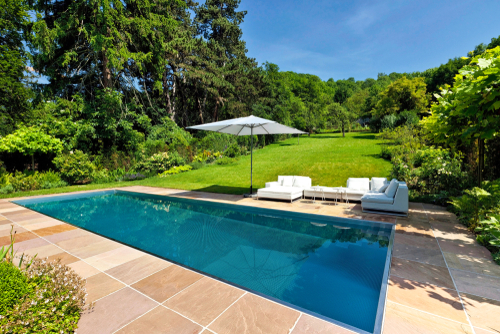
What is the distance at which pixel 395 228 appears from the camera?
16.6ft

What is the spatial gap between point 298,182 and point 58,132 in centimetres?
1264

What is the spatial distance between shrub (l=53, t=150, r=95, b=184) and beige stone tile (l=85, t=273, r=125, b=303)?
11189 millimetres

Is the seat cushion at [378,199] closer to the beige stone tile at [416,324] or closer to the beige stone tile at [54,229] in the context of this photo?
the beige stone tile at [416,324]

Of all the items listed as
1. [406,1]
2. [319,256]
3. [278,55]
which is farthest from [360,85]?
[319,256]

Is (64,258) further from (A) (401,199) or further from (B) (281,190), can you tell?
(A) (401,199)

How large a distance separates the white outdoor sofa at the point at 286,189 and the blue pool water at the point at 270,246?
1174 millimetres

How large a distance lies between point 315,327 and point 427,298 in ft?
4.64

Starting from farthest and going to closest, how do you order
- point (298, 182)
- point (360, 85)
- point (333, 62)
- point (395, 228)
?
1. point (360, 85)
2. point (333, 62)
3. point (298, 182)
4. point (395, 228)

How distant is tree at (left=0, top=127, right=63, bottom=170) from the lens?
10092 mm

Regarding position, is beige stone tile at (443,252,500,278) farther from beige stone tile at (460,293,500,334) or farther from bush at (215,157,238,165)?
bush at (215,157,238,165)

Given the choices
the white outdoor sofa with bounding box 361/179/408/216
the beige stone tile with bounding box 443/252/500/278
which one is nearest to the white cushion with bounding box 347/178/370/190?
the white outdoor sofa with bounding box 361/179/408/216

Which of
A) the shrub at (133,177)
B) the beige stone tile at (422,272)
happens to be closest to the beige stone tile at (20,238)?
the beige stone tile at (422,272)

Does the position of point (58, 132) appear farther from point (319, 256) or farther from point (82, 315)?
point (319, 256)

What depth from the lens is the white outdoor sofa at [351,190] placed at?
746cm
